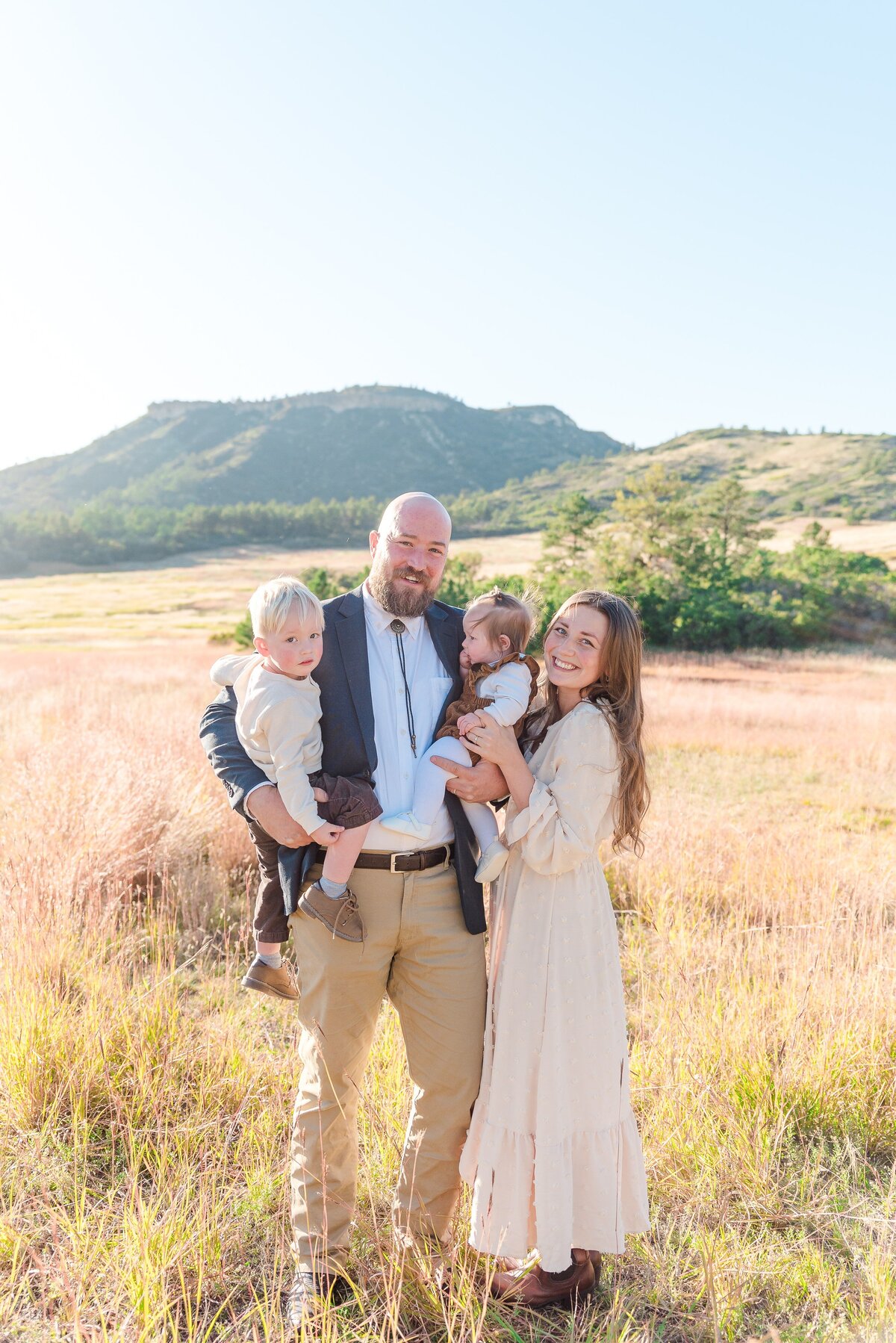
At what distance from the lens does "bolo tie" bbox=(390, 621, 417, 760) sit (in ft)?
9.27

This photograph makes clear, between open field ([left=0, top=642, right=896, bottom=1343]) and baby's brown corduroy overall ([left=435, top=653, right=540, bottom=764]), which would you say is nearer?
open field ([left=0, top=642, right=896, bottom=1343])

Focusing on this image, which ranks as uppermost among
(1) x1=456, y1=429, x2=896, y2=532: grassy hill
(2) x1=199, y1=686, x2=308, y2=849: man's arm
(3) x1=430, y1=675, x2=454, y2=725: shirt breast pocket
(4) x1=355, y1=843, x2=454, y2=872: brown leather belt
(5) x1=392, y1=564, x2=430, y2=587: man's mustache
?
(1) x1=456, y1=429, x2=896, y2=532: grassy hill

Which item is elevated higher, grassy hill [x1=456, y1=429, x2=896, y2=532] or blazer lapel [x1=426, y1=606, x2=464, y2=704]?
grassy hill [x1=456, y1=429, x2=896, y2=532]

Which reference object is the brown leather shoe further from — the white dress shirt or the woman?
the white dress shirt

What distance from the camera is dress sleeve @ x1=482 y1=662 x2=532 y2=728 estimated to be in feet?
8.68

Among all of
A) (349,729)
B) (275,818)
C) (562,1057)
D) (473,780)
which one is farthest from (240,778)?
(562,1057)

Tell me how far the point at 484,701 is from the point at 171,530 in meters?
107

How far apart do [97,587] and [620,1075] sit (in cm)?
7559

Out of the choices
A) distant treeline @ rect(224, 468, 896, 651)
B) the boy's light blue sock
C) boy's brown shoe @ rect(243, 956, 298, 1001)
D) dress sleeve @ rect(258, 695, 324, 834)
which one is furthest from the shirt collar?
distant treeline @ rect(224, 468, 896, 651)

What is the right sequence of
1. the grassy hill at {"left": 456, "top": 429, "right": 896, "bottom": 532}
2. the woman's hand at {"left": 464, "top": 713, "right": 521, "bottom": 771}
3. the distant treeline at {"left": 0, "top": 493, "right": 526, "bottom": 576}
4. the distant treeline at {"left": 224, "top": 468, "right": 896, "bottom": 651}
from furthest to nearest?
the grassy hill at {"left": 456, "top": 429, "right": 896, "bottom": 532}, the distant treeline at {"left": 0, "top": 493, "right": 526, "bottom": 576}, the distant treeline at {"left": 224, "top": 468, "right": 896, "bottom": 651}, the woman's hand at {"left": 464, "top": 713, "right": 521, "bottom": 771}

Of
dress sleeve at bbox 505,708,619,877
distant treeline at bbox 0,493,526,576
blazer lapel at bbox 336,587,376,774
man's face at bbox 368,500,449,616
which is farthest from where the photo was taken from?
distant treeline at bbox 0,493,526,576

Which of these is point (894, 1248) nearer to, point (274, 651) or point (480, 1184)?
point (480, 1184)

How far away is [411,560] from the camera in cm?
286

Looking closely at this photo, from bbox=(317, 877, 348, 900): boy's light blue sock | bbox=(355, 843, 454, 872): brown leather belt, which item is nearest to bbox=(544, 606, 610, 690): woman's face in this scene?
bbox=(355, 843, 454, 872): brown leather belt
